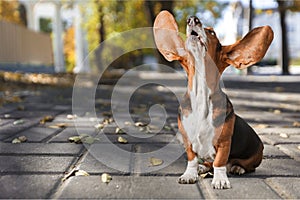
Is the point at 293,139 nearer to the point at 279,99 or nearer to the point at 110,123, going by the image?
the point at 110,123

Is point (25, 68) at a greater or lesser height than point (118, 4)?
lesser

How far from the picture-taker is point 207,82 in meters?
1.97

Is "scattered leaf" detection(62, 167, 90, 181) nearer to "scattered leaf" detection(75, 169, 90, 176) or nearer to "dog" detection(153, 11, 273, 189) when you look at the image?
"scattered leaf" detection(75, 169, 90, 176)

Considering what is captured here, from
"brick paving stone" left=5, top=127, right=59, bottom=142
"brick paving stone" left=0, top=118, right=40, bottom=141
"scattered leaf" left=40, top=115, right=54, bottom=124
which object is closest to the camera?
"brick paving stone" left=5, top=127, right=59, bottom=142

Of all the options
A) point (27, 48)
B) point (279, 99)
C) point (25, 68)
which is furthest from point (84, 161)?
point (27, 48)

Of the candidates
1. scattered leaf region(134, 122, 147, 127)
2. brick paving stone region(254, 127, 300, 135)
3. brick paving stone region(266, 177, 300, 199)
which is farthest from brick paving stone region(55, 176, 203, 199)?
brick paving stone region(254, 127, 300, 135)

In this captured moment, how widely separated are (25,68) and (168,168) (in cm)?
1413

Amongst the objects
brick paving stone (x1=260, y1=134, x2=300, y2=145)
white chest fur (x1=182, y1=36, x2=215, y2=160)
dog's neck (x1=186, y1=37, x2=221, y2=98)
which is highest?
dog's neck (x1=186, y1=37, x2=221, y2=98)

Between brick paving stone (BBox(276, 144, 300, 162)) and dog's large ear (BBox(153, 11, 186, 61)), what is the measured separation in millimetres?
1410

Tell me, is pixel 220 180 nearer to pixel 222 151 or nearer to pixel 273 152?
pixel 222 151

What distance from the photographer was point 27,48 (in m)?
16.1

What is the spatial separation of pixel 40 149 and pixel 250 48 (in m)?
1.91

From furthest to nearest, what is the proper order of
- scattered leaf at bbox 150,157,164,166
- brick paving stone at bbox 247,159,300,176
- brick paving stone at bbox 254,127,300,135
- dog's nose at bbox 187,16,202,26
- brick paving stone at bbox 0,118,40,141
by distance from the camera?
brick paving stone at bbox 254,127,300,135 → brick paving stone at bbox 0,118,40,141 → scattered leaf at bbox 150,157,164,166 → brick paving stone at bbox 247,159,300,176 → dog's nose at bbox 187,16,202,26

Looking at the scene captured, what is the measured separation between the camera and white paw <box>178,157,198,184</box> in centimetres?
214
